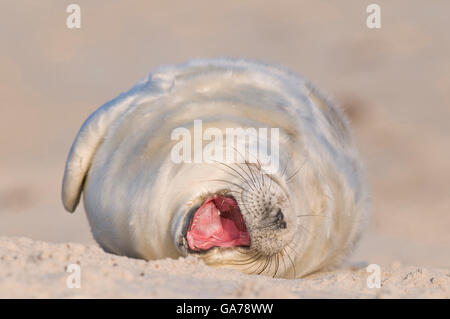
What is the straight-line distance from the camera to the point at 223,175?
3.95 meters

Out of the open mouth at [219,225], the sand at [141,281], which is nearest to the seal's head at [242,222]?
the open mouth at [219,225]

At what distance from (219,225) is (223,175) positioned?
304 millimetres

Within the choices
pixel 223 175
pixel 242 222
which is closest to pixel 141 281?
pixel 223 175

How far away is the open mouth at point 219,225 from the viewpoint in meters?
3.99

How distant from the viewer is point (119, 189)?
4.32 meters

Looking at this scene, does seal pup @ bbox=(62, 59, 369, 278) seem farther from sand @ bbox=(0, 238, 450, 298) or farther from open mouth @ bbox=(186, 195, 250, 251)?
sand @ bbox=(0, 238, 450, 298)

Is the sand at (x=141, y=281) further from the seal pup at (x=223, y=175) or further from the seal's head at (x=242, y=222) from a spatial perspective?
the seal pup at (x=223, y=175)

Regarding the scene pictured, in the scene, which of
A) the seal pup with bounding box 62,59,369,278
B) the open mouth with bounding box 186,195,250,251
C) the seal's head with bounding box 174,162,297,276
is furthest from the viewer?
the open mouth with bounding box 186,195,250,251

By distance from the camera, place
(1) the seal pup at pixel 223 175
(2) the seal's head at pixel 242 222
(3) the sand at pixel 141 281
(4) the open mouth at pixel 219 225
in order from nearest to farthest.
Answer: (3) the sand at pixel 141 281 → (2) the seal's head at pixel 242 222 → (1) the seal pup at pixel 223 175 → (4) the open mouth at pixel 219 225

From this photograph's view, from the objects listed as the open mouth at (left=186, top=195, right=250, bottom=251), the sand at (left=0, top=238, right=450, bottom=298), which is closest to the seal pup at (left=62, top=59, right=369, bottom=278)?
the open mouth at (left=186, top=195, right=250, bottom=251)

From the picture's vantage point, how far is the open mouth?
13.1 ft

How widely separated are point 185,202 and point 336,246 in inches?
44.8

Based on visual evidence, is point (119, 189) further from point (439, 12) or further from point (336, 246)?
point (439, 12)

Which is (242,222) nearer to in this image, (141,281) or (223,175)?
(223,175)
